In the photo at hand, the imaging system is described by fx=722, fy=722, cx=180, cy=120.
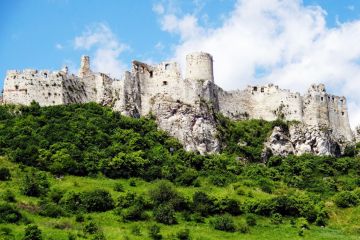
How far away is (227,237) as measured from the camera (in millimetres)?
57469

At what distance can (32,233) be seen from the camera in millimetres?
50531

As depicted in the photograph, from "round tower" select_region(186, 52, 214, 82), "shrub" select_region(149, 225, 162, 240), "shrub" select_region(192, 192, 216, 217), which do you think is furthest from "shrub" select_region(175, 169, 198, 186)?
"round tower" select_region(186, 52, 214, 82)

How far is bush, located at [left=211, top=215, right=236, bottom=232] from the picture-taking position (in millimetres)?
59469

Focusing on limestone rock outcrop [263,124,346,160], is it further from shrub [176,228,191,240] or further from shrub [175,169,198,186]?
shrub [176,228,191,240]

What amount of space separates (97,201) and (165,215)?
578 centimetres

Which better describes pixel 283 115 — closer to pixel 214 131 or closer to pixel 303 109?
pixel 303 109

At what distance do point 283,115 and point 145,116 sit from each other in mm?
18313

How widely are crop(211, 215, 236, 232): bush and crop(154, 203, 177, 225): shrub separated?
3.44m

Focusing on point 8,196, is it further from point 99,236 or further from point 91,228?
point 99,236

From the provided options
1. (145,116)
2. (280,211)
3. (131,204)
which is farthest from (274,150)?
(131,204)

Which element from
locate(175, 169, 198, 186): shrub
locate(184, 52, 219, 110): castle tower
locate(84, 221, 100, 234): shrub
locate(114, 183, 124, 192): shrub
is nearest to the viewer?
locate(84, 221, 100, 234): shrub

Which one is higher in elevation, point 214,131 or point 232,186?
point 214,131

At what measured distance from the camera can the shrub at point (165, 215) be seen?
59.6m

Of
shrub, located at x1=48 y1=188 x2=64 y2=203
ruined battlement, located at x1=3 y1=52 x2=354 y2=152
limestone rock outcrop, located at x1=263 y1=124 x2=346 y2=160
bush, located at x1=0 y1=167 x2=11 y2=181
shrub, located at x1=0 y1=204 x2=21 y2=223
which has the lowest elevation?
shrub, located at x1=0 y1=204 x2=21 y2=223
